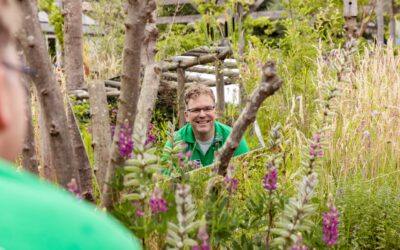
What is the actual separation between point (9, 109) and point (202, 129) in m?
4.07

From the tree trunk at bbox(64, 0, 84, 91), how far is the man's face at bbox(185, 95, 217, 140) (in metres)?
3.55

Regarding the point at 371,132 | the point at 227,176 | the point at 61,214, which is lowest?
the point at 371,132

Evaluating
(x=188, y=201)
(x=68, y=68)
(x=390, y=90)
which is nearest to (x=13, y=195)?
(x=188, y=201)

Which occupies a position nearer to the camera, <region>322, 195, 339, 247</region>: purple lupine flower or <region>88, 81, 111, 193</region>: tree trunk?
<region>322, 195, 339, 247</region>: purple lupine flower

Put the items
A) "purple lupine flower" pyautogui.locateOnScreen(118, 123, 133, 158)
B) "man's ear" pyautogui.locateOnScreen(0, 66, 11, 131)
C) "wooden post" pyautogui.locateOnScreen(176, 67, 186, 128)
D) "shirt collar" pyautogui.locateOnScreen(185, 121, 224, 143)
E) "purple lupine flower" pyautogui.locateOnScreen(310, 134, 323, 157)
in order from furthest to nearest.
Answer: "wooden post" pyautogui.locateOnScreen(176, 67, 186, 128), "shirt collar" pyautogui.locateOnScreen(185, 121, 224, 143), "purple lupine flower" pyautogui.locateOnScreen(310, 134, 323, 157), "purple lupine flower" pyautogui.locateOnScreen(118, 123, 133, 158), "man's ear" pyautogui.locateOnScreen(0, 66, 11, 131)

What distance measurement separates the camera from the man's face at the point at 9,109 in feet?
2.10

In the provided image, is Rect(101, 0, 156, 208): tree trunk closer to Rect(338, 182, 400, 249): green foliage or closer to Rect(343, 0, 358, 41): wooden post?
Rect(338, 182, 400, 249): green foliage

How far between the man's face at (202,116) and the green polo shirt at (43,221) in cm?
403

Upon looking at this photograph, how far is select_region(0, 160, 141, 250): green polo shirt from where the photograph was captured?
64cm

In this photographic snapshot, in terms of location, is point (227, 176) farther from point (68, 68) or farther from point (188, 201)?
point (68, 68)

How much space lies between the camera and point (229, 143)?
252 cm

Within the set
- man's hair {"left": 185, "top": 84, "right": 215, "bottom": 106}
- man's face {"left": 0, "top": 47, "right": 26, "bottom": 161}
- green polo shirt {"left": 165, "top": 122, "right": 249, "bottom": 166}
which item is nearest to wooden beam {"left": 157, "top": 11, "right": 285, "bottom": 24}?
man's hair {"left": 185, "top": 84, "right": 215, "bottom": 106}

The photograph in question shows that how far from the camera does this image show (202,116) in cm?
472

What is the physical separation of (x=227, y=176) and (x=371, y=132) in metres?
2.66
